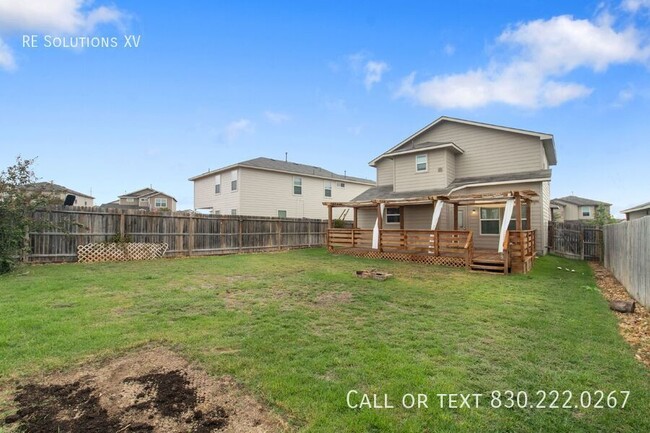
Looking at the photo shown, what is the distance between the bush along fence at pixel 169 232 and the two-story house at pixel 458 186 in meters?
3.88

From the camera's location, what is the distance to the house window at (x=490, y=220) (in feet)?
50.7

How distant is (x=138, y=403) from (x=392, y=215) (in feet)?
56.3

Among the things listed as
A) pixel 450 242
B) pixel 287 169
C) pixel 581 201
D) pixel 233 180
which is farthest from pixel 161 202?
pixel 581 201

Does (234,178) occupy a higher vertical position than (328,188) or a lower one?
higher

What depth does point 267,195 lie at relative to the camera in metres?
23.7

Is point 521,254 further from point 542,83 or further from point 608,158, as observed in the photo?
point 608,158

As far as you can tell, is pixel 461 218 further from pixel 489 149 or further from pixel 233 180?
pixel 233 180

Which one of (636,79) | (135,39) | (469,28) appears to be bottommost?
(135,39)

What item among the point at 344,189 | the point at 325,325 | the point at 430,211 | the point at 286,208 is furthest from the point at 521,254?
the point at 344,189

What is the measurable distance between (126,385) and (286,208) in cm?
2186

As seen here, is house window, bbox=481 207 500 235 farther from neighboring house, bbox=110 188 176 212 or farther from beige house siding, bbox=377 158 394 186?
neighboring house, bbox=110 188 176 212

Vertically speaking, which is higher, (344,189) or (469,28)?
(469,28)

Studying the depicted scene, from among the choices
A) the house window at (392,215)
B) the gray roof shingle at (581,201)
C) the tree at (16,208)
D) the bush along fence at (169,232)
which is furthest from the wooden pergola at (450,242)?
the gray roof shingle at (581,201)

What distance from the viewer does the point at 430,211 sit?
1717cm
